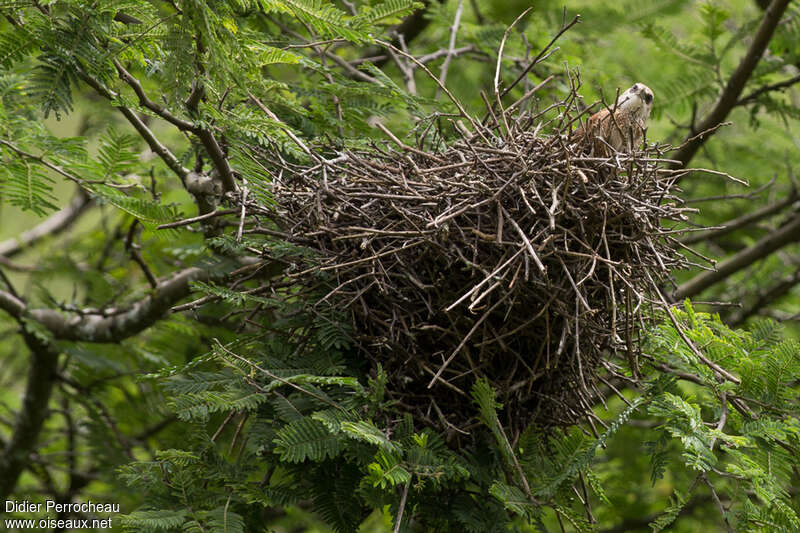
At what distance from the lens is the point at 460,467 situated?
2057 millimetres

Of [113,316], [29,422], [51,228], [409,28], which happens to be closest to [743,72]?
[409,28]

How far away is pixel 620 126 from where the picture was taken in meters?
2.40

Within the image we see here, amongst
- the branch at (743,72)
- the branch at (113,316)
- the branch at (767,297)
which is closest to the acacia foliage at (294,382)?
the branch at (113,316)

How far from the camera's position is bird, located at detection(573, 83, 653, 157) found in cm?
232

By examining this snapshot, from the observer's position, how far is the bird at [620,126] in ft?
7.60

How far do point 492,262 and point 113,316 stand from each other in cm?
211

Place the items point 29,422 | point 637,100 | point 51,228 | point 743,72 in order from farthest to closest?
point 51,228, point 29,422, point 743,72, point 637,100

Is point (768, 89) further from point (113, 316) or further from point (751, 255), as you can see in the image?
point (113, 316)

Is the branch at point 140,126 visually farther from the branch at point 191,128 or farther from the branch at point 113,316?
the branch at point 113,316

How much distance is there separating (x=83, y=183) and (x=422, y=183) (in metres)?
1.24

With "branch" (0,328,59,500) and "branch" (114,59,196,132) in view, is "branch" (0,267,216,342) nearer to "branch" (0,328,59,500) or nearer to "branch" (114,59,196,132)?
"branch" (0,328,59,500)

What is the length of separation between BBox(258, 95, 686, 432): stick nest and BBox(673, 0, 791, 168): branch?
4.15 ft

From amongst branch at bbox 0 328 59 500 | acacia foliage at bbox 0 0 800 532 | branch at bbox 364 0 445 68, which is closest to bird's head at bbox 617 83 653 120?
acacia foliage at bbox 0 0 800 532

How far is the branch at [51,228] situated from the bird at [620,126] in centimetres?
427
